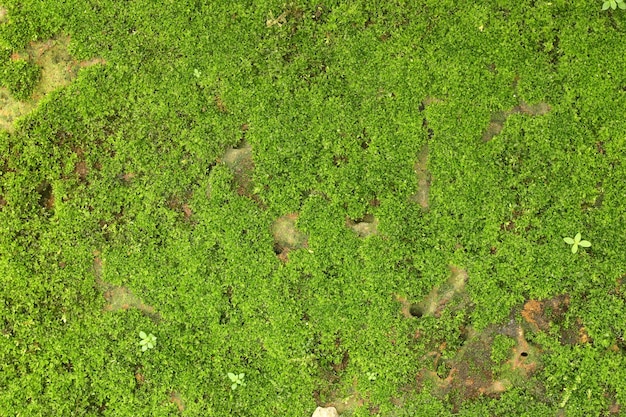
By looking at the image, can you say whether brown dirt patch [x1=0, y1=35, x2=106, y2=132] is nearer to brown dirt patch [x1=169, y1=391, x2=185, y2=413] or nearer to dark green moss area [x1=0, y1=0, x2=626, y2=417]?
dark green moss area [x1=0, y1=0, x2=626, y2=417]

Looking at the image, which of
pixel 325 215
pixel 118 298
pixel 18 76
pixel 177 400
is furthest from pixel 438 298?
pixel 18 76

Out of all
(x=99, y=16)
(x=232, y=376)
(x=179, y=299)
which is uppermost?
(x=99, y=16)

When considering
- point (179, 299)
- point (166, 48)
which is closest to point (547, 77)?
point (166, 48)

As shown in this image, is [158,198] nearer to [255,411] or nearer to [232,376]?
[232,376]

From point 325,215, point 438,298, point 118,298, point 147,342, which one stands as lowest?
point 438,298

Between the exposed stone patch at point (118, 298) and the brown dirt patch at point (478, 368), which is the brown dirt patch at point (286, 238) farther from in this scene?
the brown dirt patch at point (478, 368)

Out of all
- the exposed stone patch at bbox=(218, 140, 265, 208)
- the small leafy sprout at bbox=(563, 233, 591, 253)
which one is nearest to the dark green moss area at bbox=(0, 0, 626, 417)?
the exposed stone patch at bbox=(218, 140, 265, 208)

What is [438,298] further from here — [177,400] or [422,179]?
[177,400]
